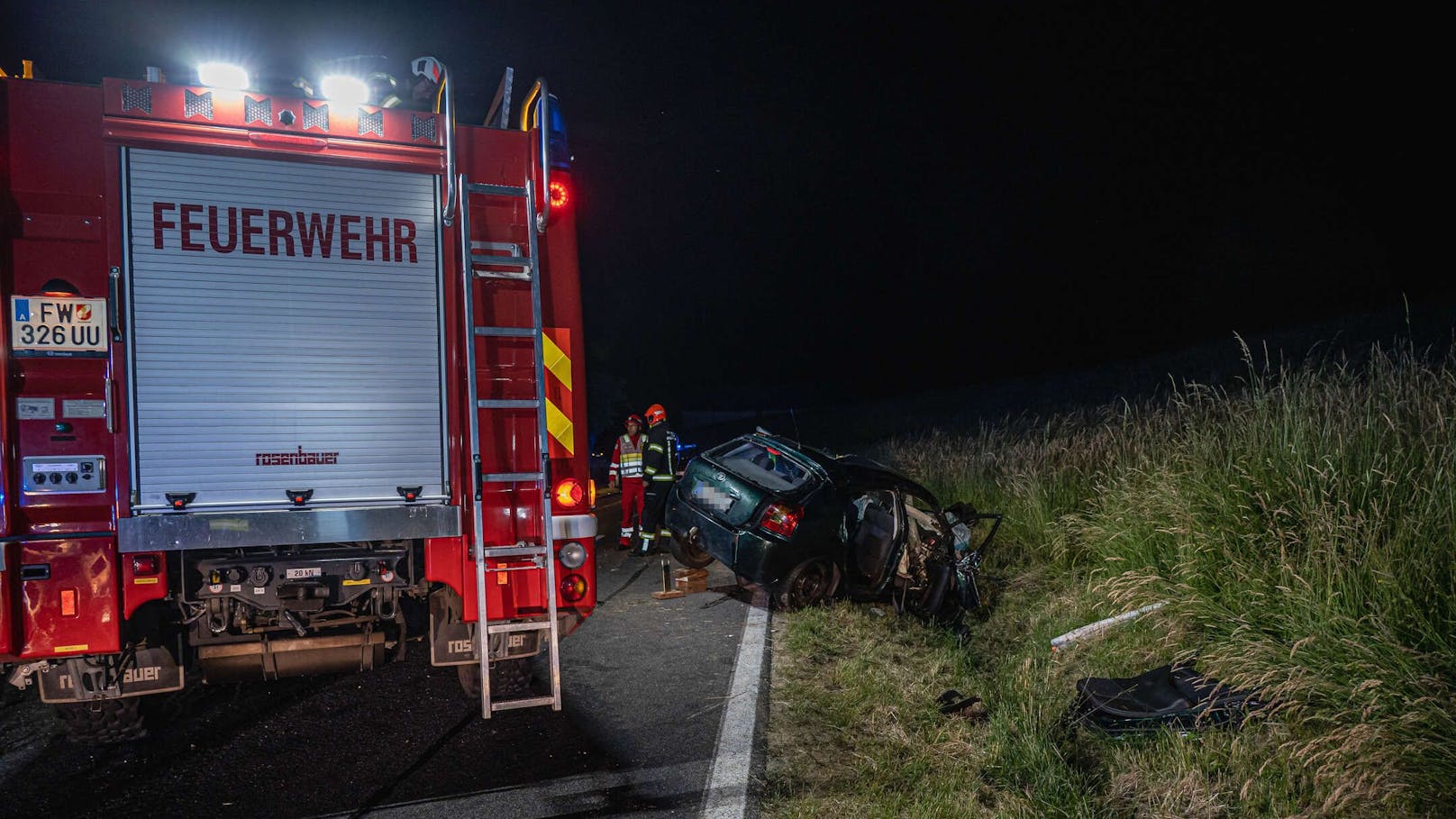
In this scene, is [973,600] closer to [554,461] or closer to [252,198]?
[554,461]

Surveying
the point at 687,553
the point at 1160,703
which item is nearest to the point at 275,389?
the point at 1160,703

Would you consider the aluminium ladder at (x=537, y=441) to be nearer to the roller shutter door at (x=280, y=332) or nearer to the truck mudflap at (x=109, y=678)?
the roller shutter door at (x=280, y=332)

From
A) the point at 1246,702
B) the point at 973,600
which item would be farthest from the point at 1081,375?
the point at 1246,702

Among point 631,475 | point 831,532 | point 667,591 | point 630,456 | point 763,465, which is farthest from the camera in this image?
point 630,456

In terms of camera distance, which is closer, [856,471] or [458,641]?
[458,641]

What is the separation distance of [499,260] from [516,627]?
1875 mm

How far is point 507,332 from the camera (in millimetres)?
4309

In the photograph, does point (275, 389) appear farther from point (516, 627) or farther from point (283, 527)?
point (516, 627)

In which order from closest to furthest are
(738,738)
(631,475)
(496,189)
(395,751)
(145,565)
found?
1. (145,565)
2. (395,751)
3. (738,738)
4. (496,189)
5. (631,475)

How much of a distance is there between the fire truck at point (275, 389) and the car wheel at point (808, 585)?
8.21 ft

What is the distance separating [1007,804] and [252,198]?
14.0 feet

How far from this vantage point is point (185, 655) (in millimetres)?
4309

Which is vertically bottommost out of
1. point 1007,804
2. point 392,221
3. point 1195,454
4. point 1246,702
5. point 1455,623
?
point 1007,804

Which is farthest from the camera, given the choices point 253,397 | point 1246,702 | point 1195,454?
point 1195,454
